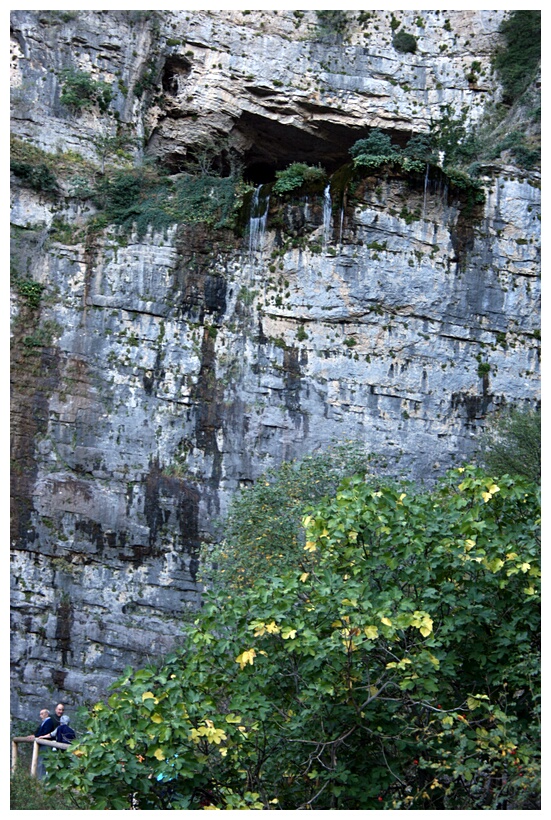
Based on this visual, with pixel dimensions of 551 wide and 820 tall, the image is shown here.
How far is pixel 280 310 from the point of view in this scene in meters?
21.2

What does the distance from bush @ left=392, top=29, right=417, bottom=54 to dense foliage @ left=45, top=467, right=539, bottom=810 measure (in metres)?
19.4

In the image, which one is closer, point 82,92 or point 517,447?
point 517,447

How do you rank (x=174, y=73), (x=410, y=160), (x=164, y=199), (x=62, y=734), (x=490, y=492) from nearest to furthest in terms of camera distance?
→ (x=490, y=492), (x=62, y=734), (x=410, y=160), (x=164, y=199), (x=174, y=73)

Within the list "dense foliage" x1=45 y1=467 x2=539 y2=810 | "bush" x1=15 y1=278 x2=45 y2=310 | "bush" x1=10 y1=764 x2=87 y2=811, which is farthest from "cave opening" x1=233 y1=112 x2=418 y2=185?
"dense foliage" x1=45 y1=467 x2=539 y2=810

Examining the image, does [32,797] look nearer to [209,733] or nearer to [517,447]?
[209,733]

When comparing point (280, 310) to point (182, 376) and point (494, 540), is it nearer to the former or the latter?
point (182, 376)

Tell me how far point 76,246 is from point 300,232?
17.3ft

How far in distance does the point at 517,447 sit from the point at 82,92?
1438 centimetres

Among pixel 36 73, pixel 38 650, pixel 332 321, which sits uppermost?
pixel 36 73

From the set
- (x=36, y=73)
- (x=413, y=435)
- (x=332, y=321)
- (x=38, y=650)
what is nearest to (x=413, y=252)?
(x=332, y=321)

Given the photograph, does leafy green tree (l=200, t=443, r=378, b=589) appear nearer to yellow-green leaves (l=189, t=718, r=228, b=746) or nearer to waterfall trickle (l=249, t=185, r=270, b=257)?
waterfall trickle (l=249, t=185, r=270, b=257)

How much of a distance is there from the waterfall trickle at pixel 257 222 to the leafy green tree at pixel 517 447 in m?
6.96

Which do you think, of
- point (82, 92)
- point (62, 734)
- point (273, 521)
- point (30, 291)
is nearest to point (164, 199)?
point (30, 291)

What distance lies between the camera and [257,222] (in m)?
21.7
